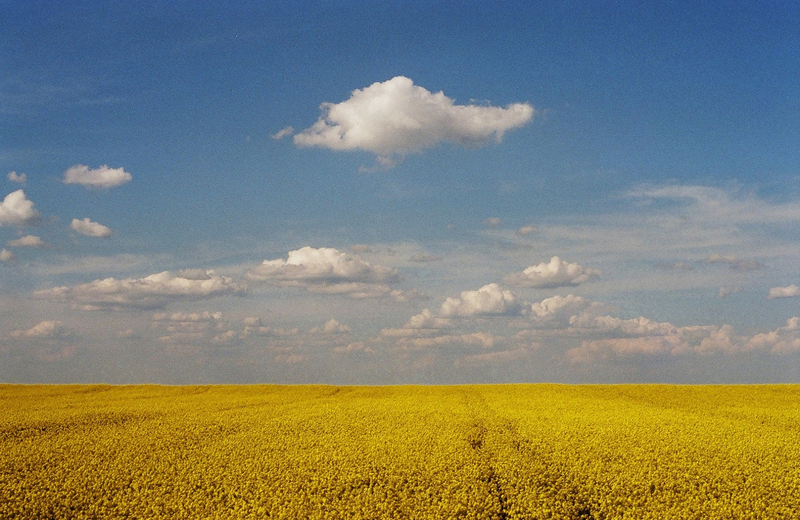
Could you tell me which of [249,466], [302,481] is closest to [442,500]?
[302,481]

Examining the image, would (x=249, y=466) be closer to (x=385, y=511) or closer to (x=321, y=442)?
(x=321, y=442)

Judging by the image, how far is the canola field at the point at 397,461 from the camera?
2217 centimetres

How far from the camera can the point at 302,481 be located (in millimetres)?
24609

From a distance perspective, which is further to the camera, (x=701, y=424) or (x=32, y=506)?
(x=701, y=424)

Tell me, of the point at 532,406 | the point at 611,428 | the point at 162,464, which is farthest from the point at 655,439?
the point at 162,464

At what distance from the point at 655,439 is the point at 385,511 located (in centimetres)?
1831

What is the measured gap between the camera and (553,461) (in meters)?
27.4

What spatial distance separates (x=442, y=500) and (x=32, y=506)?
16129 mm

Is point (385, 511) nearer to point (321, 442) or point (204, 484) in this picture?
point (204, 484)

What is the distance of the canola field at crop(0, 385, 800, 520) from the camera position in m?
22.2

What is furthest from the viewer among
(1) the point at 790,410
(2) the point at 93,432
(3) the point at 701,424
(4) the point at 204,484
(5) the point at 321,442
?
(1) the point at 790,410

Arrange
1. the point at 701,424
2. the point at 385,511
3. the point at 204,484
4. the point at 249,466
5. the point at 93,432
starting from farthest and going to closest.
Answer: the point at 701,424
the point at 93,432
the point at 249,466
the point at 204,484
the point at 385,511

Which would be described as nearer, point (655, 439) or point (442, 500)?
point (442, 500)

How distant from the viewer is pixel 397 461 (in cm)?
2705
